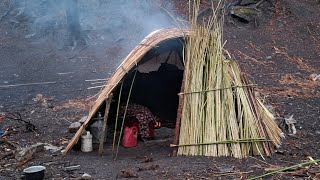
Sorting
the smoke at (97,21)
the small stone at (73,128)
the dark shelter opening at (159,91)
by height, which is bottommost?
the small stone at (73,128)

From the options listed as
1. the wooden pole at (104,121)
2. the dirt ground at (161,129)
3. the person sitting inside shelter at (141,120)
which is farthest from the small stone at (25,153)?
the person sitting inside shelter at (141,120)

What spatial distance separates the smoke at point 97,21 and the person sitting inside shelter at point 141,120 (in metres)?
6.02

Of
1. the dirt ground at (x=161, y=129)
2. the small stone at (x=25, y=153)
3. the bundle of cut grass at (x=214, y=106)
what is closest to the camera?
the dirt ground at (x=161, y=129)

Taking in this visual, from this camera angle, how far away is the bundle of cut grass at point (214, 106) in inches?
193

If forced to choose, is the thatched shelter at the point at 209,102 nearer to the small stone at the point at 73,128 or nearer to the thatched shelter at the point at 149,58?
the thatched shelter at the point at 149,58

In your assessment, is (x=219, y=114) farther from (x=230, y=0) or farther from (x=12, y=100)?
(x=230, y=0)

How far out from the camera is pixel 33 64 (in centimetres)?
1122

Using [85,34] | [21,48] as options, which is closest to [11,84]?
[21,48]

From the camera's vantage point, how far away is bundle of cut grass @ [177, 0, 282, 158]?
490cm

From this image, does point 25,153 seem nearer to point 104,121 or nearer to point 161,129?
point 104,121

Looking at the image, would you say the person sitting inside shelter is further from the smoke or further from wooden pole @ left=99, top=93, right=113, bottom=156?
the smoke

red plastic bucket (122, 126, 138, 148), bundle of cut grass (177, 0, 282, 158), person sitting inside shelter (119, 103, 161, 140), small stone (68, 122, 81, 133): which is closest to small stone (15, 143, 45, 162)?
small stone (68, 122, 81, 133)

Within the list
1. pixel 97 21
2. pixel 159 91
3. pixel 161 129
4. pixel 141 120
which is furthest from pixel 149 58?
pixel 97 21

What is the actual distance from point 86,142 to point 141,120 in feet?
2.80
